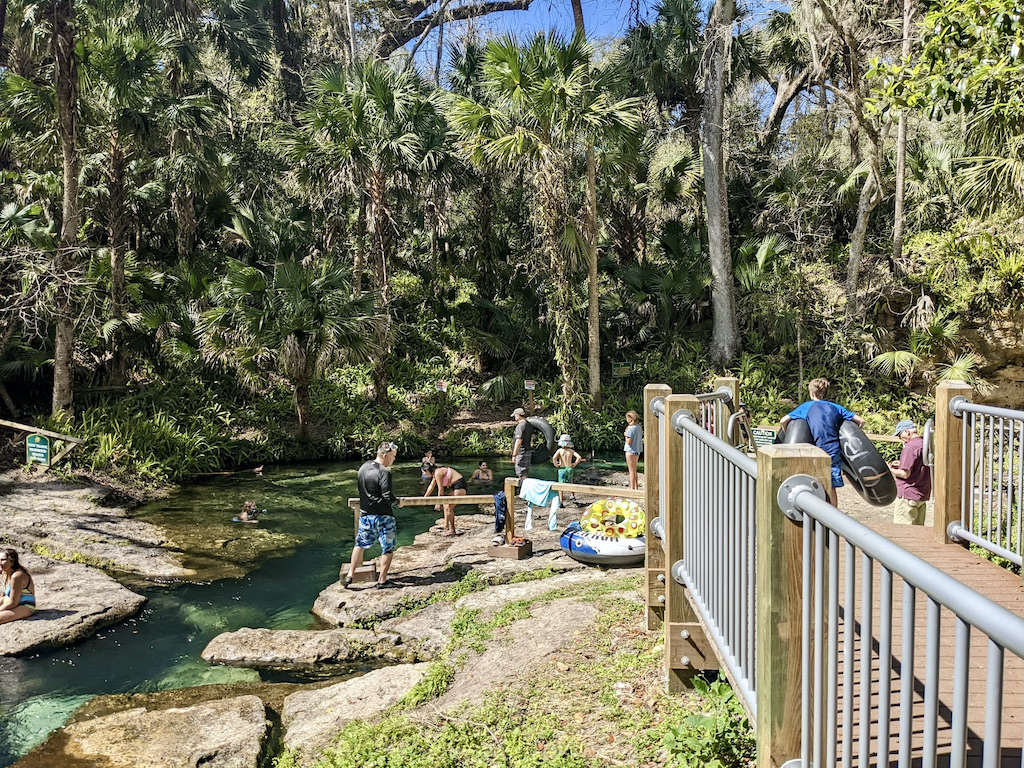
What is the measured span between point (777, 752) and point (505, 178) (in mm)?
21945

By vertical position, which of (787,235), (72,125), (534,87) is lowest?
(787,235)

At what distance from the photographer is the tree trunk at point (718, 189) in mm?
20156

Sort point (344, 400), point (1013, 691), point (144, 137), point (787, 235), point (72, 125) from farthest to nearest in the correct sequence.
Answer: point (787, 235), point (344, 400), point (144, 137), point (72, 125), point (1013, 691)

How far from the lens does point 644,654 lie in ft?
17.9

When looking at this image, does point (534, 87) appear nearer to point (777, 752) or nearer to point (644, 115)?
point (644, 115)

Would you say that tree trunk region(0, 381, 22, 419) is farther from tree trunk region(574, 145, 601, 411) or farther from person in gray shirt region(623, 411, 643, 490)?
person in gray shirt region(623, 411, 643, 490)

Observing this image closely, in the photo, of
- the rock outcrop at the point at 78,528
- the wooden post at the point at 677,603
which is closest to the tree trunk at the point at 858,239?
the rock outcrop at the point at 78,528

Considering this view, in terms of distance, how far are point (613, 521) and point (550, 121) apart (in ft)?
38.2

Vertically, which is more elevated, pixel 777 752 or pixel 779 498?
pixel 779 498

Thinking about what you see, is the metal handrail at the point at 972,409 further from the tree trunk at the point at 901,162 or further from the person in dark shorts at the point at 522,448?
the tree trunk at the point at 901,162

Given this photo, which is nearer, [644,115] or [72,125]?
[72,125]

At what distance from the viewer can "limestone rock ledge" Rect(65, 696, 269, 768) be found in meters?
5.48

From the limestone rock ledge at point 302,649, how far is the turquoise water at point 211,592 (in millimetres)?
154

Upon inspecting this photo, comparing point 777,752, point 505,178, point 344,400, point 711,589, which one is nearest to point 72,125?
point 344,400
